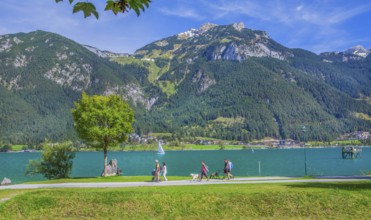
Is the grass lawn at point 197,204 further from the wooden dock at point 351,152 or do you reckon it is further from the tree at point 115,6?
the wooden dock at point 351,152

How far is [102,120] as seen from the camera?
5031 cm

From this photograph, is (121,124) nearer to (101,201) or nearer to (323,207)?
(101,201)

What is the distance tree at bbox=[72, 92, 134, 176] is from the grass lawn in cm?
2213

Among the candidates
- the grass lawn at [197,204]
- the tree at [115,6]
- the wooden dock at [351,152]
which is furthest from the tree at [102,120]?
the wooden dock at [351,152]

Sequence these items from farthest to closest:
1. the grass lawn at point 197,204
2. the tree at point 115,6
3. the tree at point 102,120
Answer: the tree at point 102,120
the grass lawn at point 197,204
the tree at point 115,6

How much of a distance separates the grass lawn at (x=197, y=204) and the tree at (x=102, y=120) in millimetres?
22126

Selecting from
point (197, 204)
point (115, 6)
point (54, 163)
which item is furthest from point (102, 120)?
point (115, 6)

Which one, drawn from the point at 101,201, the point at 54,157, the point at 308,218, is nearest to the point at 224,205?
the point at 308,218

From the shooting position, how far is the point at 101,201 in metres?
26.0

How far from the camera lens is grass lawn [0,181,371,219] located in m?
23.5

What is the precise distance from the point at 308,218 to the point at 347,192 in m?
5.27

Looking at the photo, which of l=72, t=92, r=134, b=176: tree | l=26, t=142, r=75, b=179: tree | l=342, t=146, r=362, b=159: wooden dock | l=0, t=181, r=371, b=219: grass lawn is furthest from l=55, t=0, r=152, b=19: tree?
l=342, t=146, r=362, b=159: wooden dock

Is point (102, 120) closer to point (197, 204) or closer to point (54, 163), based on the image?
point (54, 163)

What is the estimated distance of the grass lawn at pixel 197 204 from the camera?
23.5m
